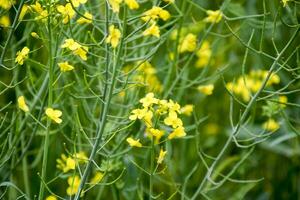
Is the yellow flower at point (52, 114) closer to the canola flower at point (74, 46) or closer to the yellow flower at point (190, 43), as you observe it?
the canola flower at point (74, 46)

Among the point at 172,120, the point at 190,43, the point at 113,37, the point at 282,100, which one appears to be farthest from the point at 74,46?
the point at 282,100

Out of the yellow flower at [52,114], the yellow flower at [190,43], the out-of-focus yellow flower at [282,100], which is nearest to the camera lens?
the yellow flower at [52,114]

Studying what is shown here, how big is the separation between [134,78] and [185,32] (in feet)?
1.00

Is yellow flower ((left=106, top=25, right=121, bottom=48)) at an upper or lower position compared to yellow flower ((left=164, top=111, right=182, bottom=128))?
upper

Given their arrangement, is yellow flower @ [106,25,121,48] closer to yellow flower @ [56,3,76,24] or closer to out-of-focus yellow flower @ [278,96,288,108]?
yellow flower @ [56,3,76,24]

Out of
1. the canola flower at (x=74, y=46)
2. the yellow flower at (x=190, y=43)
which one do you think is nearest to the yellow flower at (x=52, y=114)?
the canola flower at (x=74, y=46)

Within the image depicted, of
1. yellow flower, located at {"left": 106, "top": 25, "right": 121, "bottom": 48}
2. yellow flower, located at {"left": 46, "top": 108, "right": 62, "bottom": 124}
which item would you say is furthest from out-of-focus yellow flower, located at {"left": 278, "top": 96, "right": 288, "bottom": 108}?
yellow flower, located at {"left": 46, "top": 108, "right": 62, "bottom": 124}

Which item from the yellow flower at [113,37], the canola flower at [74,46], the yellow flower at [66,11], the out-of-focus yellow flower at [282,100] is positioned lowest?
the out-of-focus yellow flower at [282,100]

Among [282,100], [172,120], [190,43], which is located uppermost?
[172,120]

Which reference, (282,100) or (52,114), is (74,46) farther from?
(282,100)

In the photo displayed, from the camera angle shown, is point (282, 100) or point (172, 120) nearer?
point (172, 120)

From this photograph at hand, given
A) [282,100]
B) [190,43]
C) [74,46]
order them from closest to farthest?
[74,46]
[190,43]
[282,100]

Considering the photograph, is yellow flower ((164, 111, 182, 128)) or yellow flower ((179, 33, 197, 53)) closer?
yellow flower ((164, 111, 182, 128))

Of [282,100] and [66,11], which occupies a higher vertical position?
[66,11]
